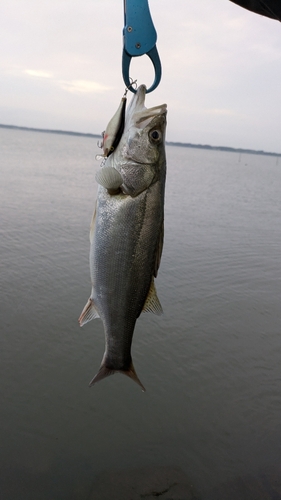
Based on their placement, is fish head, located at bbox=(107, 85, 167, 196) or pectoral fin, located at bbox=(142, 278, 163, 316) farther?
pectoral fin, located at bbox=(142, 278, 163, 316)

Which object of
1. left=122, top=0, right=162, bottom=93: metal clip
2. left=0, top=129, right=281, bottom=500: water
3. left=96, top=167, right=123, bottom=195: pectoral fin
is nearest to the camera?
left=122, top=0, right=162, bottom=93: metal clip

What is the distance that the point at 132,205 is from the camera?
9.53 feet

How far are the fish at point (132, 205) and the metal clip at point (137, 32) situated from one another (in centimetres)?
23

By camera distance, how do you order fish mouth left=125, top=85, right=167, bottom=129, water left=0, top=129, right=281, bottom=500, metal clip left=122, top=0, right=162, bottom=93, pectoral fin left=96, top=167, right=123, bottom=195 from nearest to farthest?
metal clip left=122, top=0, right=162, bottom=93
pectoral fin left=96, top=167, right=123, bottom=195
fish mouth left=125, top=85, right=167, bottom=129
water left=0, top=129, right=281, bottom=500

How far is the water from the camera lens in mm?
5895

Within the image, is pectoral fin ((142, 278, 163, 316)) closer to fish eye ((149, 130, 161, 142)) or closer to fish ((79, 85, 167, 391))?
fish ((79, 85, 167, 391))

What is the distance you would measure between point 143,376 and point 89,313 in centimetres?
490

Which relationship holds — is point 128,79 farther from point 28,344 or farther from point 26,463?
point 28,344

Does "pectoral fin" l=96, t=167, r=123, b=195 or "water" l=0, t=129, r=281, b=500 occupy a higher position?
"pectoral fin" l=96, t=167, r=123, b=195

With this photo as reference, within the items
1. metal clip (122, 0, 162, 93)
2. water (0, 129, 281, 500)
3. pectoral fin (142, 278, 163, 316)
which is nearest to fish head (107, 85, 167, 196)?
metal clip (122, 0, 162, 93)

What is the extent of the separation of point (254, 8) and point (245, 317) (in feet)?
26.3

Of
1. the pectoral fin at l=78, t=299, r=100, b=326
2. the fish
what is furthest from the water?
the fish

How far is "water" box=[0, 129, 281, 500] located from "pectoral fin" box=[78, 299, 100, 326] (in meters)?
3.48

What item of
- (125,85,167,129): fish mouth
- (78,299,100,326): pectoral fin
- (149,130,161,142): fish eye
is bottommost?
(78,299,100,326): pectoral fin
